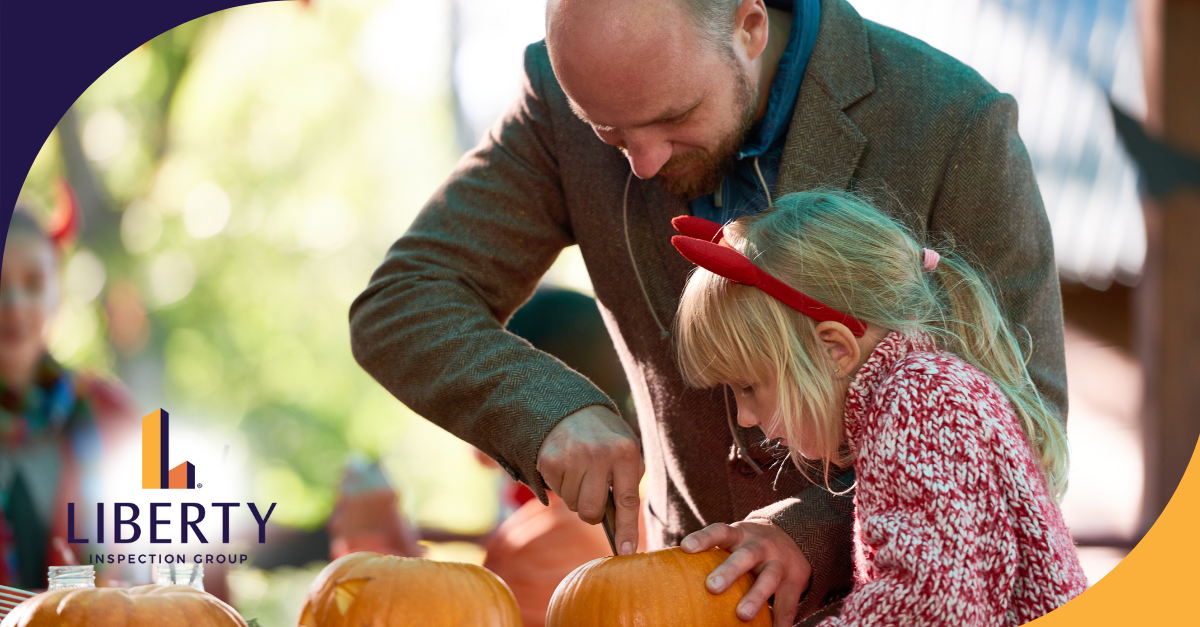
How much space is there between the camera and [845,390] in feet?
4.76

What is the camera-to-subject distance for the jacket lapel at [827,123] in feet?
5.56

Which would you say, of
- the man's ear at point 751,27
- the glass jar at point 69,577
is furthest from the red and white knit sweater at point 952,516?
the glass jar at point 69,577

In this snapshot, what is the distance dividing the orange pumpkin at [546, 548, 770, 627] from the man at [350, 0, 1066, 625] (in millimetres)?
59

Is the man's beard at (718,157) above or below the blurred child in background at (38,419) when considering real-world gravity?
above

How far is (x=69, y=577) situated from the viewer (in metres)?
1.34

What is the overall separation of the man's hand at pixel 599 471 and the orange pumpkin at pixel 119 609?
51 cm

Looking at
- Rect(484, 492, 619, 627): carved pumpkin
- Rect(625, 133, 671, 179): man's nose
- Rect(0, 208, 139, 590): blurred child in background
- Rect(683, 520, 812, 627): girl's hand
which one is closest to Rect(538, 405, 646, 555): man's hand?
Rect(683, 520, 812, 627): girl's hand

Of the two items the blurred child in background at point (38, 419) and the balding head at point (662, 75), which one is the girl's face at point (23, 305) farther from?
the balding head at point (662, 75)

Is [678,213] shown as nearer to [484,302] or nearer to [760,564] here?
[484,302]

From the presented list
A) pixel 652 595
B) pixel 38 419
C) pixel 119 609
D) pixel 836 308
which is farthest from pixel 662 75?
pixel 38 419

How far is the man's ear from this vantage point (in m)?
1.75

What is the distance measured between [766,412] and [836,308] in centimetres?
20

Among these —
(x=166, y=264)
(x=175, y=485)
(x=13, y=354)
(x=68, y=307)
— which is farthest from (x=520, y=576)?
(x=166, y=264)

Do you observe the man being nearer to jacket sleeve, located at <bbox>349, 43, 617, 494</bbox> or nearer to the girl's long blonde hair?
jacket sleeve, located at <bbox>349, 43, 617, 494</bbox>
